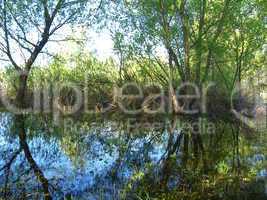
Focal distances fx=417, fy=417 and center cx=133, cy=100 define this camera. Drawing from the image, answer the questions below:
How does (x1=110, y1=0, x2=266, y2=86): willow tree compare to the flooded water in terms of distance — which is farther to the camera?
(x1=110, y1=0, x2=266, y2=86): willow tree

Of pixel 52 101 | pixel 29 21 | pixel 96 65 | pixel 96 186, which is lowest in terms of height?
pixel 96 186

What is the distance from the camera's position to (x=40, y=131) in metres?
13.5

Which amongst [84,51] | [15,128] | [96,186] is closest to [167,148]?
[96,186]

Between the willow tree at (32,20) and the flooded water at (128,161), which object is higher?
the willow tree at (32,20)

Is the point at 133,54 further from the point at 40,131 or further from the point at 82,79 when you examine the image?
the point at 40,131

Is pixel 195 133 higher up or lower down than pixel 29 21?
lower down

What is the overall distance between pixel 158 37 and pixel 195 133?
6.48 m

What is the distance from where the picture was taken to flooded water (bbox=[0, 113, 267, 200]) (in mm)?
6473

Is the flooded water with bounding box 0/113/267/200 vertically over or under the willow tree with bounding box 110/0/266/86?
under

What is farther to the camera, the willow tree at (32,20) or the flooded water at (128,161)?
the willow tree at (32,20)

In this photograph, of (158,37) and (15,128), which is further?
(158,37)

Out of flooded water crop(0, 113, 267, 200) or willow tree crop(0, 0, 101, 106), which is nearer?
flooded water crop(0, 113, 267, 200)

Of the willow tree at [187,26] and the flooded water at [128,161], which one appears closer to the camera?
the flooded water at [128,161]

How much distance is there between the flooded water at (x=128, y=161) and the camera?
6.47 metres
